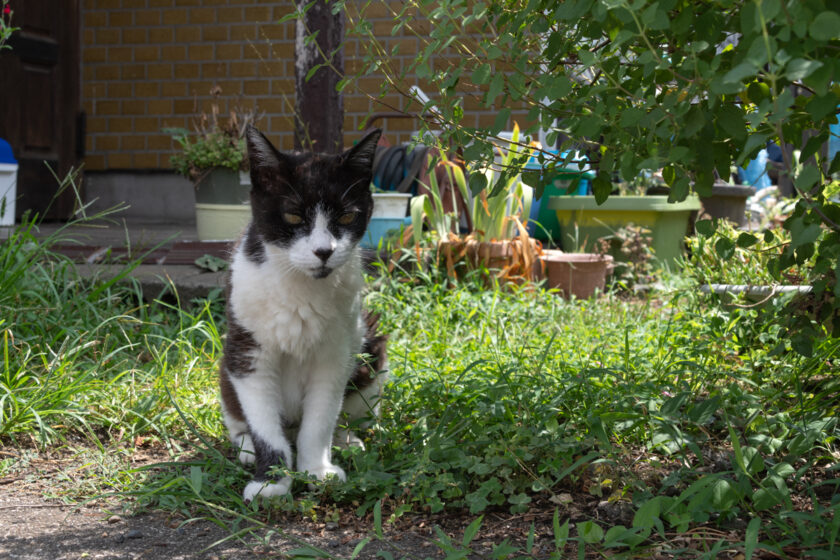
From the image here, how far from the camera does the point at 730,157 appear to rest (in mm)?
1713

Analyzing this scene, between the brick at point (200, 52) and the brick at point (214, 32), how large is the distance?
0.09 m

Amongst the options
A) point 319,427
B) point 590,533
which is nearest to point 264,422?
point 319,427

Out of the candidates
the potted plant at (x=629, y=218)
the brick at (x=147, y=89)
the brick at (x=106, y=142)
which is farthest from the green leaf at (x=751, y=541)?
the brick at (x=106, y=142)

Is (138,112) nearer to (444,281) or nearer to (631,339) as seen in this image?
(444,281)

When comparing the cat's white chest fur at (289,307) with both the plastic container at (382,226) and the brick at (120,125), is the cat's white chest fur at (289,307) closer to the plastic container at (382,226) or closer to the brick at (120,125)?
the plastic container at (382,226)

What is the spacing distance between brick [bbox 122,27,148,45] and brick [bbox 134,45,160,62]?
76mm

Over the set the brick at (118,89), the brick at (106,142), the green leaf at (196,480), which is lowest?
the green leaf at (196,480)

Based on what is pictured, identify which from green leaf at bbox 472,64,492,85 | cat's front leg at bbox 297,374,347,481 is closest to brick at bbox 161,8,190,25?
cat's front leg at bbox 297,374,347,481

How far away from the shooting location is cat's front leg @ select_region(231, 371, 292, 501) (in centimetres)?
209

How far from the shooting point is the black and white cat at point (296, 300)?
6.83 ft

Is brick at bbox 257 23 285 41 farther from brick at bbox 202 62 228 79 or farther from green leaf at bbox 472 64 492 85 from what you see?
green leaf at bbox 472 64 492 85

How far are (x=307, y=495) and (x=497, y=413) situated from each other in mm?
572

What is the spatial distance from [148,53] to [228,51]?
2.87 feet

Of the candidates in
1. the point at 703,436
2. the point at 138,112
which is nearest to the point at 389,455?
the point at 703,436
